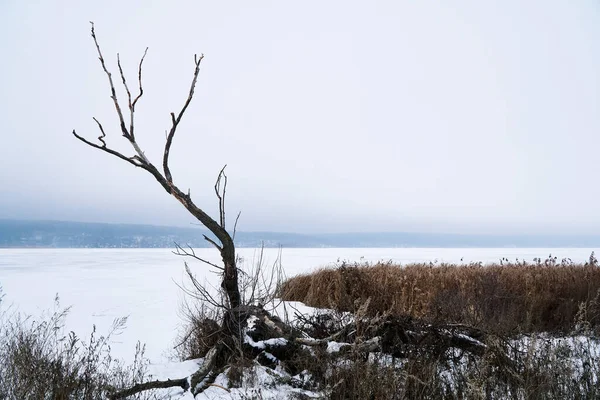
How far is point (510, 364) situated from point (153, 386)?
3.77 meters

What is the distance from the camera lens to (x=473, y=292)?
9312mm

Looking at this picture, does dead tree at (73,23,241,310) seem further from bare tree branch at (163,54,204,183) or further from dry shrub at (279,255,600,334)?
dry shrub at (279,255,600,334)

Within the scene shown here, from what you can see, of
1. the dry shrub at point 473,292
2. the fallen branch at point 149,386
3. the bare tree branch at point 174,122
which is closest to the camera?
the fallen branch at point 149,386

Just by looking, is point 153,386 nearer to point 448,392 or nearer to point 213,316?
point 213,316

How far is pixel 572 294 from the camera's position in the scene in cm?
958

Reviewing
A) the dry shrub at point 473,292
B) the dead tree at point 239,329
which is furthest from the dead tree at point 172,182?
the dry shrub at point 473,292

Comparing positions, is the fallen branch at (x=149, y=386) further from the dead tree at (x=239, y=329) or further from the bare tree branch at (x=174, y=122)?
the bare tree branch at (x=174, y=122)

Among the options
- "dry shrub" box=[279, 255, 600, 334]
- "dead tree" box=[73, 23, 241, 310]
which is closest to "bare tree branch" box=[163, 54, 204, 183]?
"dead tree" box=[73, 23, 241, 310]

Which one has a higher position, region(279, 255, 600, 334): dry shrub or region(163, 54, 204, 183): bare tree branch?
region(163, 54, 204, 183): bare tree branch

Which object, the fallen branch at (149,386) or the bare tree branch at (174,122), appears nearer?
the fallen branch at (149,386)

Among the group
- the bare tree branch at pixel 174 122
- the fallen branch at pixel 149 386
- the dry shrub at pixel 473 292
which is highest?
the bare tree branch at pixel 174 122

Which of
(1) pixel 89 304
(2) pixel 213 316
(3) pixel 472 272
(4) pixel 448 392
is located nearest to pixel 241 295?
(2) pixel 213 316

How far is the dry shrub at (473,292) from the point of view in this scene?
27.6 feet

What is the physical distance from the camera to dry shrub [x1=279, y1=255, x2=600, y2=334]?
8.42 metres
